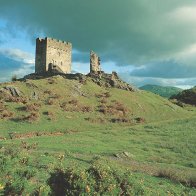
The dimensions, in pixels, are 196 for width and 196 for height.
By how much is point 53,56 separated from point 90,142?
4534cm

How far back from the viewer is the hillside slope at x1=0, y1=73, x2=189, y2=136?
57094 millimetres

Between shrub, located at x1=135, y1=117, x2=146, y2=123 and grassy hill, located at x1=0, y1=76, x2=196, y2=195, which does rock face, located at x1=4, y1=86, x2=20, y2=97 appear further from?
shrub, located at x1=135, y1=117, x2=146, y2=123

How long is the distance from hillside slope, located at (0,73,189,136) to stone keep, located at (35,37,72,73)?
10.7 metres

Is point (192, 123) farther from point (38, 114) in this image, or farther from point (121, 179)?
point (121, 179)

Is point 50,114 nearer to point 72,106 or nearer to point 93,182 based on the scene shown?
point 72,106

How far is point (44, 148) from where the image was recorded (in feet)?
136

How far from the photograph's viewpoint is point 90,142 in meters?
47.4

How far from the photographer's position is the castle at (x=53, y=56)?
8744cm

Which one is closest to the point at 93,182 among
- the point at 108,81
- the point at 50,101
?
the point at 50,101

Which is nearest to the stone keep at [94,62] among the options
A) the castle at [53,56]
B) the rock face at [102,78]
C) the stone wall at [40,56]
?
the castle at [53,56]

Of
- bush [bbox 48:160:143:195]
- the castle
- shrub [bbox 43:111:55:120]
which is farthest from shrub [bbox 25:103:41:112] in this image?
bush [bbox 48:160:143:195]

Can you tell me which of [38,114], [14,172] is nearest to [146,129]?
[38,114]

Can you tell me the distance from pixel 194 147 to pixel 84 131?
1664 cm

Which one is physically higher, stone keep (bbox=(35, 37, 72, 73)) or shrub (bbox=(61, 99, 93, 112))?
stone keep (bbox=(35, 37, 72, 73))
